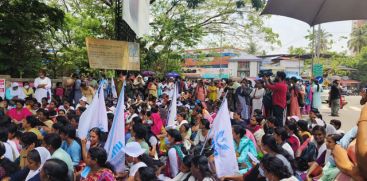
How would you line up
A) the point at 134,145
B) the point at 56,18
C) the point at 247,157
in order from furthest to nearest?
1. the point at 56,18
2. the point at 247,157
3. the point at 134,145

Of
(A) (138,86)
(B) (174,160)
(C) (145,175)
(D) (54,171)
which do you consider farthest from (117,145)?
(A) (138,86)

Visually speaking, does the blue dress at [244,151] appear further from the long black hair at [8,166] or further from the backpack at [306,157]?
the long black hair at [8,166]

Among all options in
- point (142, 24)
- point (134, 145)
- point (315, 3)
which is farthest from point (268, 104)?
point (315, 3)

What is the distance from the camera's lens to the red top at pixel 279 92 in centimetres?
964

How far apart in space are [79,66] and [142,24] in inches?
437

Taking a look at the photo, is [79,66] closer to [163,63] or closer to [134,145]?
[163,63]

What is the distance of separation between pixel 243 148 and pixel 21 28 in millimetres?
11718

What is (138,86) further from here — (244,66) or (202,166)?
(244,66)

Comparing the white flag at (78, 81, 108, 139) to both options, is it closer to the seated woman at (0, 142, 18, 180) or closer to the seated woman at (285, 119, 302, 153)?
the seated woman at (0, 142, 18, 180)

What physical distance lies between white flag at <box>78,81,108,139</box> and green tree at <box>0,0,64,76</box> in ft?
30.5

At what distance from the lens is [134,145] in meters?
5.09

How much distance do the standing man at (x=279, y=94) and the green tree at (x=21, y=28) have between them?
930 cm

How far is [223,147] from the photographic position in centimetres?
528

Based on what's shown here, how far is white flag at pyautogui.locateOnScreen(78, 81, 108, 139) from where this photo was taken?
6.60 meters
